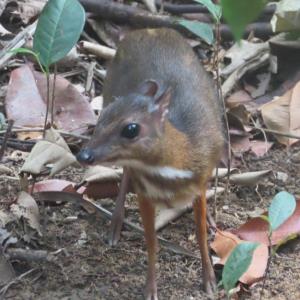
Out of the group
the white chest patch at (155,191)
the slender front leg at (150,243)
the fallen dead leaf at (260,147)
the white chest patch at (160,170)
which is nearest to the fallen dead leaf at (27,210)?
the slender front leg at (150,243)

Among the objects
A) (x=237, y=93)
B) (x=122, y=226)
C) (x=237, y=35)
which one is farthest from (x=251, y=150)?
(x=237, y=35)

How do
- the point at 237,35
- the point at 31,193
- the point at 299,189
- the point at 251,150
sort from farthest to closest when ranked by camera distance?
the point at 251,150, the point at 299,189, the point at 31,193, the point at 237,35

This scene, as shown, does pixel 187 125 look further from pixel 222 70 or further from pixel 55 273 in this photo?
pixel 222 70

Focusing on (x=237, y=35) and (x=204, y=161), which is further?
(x=204, y=161)

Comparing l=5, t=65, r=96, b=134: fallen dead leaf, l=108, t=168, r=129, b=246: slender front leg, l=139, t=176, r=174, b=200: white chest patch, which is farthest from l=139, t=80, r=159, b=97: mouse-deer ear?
l=5, t=65, r=96, b=134: fallen dead leaf

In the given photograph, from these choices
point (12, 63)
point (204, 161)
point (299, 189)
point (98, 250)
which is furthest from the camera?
point (12, 63)

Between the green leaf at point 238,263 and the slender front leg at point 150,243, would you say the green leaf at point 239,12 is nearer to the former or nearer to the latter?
the green leaf at point 238,263

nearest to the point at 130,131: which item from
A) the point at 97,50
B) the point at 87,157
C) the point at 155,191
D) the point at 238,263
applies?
the point at 87,157
